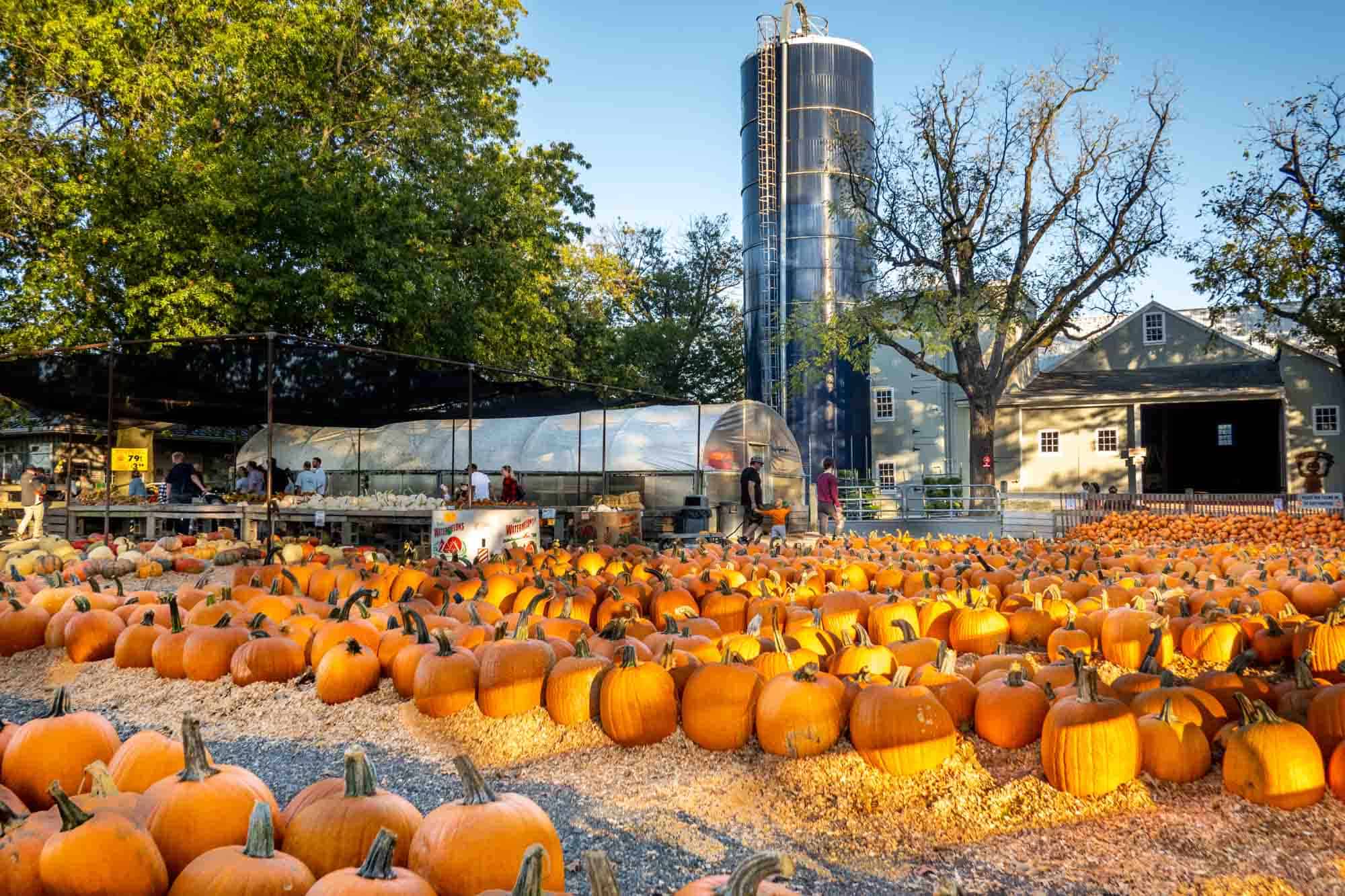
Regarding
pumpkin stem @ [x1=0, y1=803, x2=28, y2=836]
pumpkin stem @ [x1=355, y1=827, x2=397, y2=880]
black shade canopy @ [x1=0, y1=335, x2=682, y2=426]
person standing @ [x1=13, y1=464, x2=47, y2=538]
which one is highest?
black shade canopy @ [x1=0, y1=335, x2=682, y2=426]

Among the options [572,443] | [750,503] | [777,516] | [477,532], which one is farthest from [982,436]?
[477,532]

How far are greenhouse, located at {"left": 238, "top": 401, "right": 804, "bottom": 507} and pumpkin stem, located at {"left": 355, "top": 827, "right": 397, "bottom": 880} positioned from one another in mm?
15368

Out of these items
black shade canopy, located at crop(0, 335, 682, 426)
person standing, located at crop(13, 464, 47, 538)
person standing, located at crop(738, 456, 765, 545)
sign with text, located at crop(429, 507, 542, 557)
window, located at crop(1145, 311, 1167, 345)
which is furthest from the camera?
window, located at crop(1145, 311, 1167, 345)

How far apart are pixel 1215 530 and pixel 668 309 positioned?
3212cm

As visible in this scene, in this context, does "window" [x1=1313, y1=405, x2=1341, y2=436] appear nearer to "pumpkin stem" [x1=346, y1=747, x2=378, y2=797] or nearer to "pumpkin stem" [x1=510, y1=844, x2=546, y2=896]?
"pumpkin stem" [x1=346, y1=747, x2=378, y2=797]

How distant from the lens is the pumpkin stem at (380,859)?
5.11 feet

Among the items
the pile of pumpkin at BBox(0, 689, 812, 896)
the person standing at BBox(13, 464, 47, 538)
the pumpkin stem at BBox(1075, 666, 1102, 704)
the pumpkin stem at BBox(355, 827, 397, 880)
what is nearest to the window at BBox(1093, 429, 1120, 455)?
the person standing at BBox(13, 464, 47, 538)

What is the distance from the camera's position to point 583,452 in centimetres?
2020

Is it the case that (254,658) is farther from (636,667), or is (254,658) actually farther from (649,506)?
(649,506)

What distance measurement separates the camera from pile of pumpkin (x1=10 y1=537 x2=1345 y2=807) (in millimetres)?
3061

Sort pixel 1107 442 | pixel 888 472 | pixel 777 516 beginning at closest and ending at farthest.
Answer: pixel 777 516
pixel 1107 442
pixel 888 472

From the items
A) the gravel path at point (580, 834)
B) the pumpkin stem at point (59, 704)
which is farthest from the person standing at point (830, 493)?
the pumpkin stem at point (59, 704)

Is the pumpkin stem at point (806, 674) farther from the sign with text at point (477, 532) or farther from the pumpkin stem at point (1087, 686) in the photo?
the sign with text at point (477, 532)

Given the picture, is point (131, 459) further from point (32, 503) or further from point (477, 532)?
point (477, 532)
